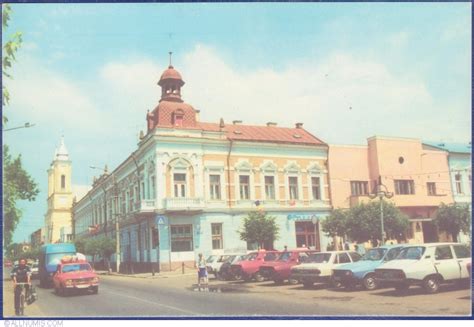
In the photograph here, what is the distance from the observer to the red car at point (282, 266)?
2327cm

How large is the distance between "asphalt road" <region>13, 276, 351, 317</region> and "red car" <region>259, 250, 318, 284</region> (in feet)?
10.6

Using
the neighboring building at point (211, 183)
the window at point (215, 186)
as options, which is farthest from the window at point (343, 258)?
the window at point (215, 186)

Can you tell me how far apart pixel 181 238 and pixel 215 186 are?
4712 mm

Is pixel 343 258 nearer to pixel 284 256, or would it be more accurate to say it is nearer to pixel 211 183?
pixel 284 256

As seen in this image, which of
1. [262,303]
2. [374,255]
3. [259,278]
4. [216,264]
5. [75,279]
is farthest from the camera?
[216,264]

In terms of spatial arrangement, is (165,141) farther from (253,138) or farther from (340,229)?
(340,229)

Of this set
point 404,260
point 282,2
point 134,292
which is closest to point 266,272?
point 134,292

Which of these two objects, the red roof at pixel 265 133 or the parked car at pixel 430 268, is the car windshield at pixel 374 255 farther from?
the red roof at pixel 265 133

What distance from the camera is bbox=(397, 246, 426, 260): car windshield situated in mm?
16922

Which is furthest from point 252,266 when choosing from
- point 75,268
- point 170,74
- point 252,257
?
point 170,74

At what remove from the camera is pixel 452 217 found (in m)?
30.0

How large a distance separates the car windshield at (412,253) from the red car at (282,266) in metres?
6.31
